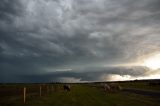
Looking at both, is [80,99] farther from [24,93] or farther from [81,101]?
[24,93]

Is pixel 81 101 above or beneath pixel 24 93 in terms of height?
beneath

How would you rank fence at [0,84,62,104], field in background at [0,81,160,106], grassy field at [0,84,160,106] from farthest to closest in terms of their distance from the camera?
1. fence at [0,84,62,104]
2. field in background at [0,81,160,106]
3. grassy field at [0,84,160,106]

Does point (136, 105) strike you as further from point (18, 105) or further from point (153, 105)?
point (18, 105)

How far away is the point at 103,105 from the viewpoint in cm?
2623

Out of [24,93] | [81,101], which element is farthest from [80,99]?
[24,93]

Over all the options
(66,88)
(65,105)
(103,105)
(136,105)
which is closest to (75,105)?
(65,105)

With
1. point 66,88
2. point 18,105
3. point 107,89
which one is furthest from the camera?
point 66,88

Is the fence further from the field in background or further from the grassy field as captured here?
the grassy field

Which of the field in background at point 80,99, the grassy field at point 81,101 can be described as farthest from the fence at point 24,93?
the grassy field at point 81,101

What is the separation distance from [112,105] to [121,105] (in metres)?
0.95

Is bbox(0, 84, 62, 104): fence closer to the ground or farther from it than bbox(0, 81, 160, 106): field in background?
farther from it

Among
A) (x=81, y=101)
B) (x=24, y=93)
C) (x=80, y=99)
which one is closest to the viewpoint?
(x=24, y=93)

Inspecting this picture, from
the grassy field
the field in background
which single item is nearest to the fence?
the field in background

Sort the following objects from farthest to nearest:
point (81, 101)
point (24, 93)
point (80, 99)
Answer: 1. point (80, 99)
2. point (81, 101)
3. point (24, 93)
